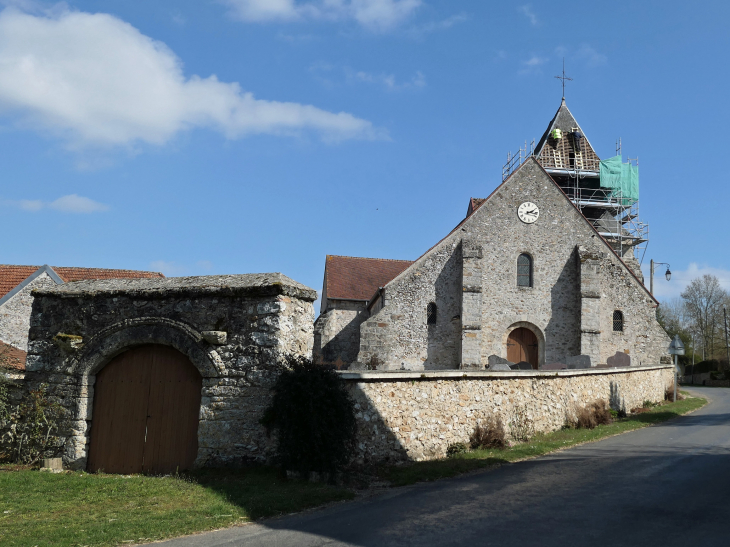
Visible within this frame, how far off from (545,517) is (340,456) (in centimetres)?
322

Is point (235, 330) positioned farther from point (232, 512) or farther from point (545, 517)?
point (545, 517)

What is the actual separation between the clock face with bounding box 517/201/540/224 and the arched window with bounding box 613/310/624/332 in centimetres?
537

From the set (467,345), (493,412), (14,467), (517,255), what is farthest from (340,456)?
(517,255)

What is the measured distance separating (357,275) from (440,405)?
21534 millimetres

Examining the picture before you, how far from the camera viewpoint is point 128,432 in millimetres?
9922

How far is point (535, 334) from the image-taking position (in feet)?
83.6

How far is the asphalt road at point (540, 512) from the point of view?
606cm

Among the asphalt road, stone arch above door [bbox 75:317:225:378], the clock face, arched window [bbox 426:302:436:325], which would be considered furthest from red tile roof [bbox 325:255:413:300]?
the asphalt road

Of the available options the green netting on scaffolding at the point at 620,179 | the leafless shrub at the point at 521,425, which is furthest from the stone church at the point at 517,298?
the green netting on scaffolding at the point at 620,179

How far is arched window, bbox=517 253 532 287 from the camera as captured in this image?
Result: 84.8 ft

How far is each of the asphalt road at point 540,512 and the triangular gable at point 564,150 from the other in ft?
106

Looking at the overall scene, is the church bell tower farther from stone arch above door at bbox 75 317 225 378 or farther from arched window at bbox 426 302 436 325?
stone arch above door at bbox 75 317 225 378

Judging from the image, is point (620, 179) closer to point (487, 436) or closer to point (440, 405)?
point (487, 436)

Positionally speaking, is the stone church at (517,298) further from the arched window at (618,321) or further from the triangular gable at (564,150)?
the triangular gable at (564,150)
